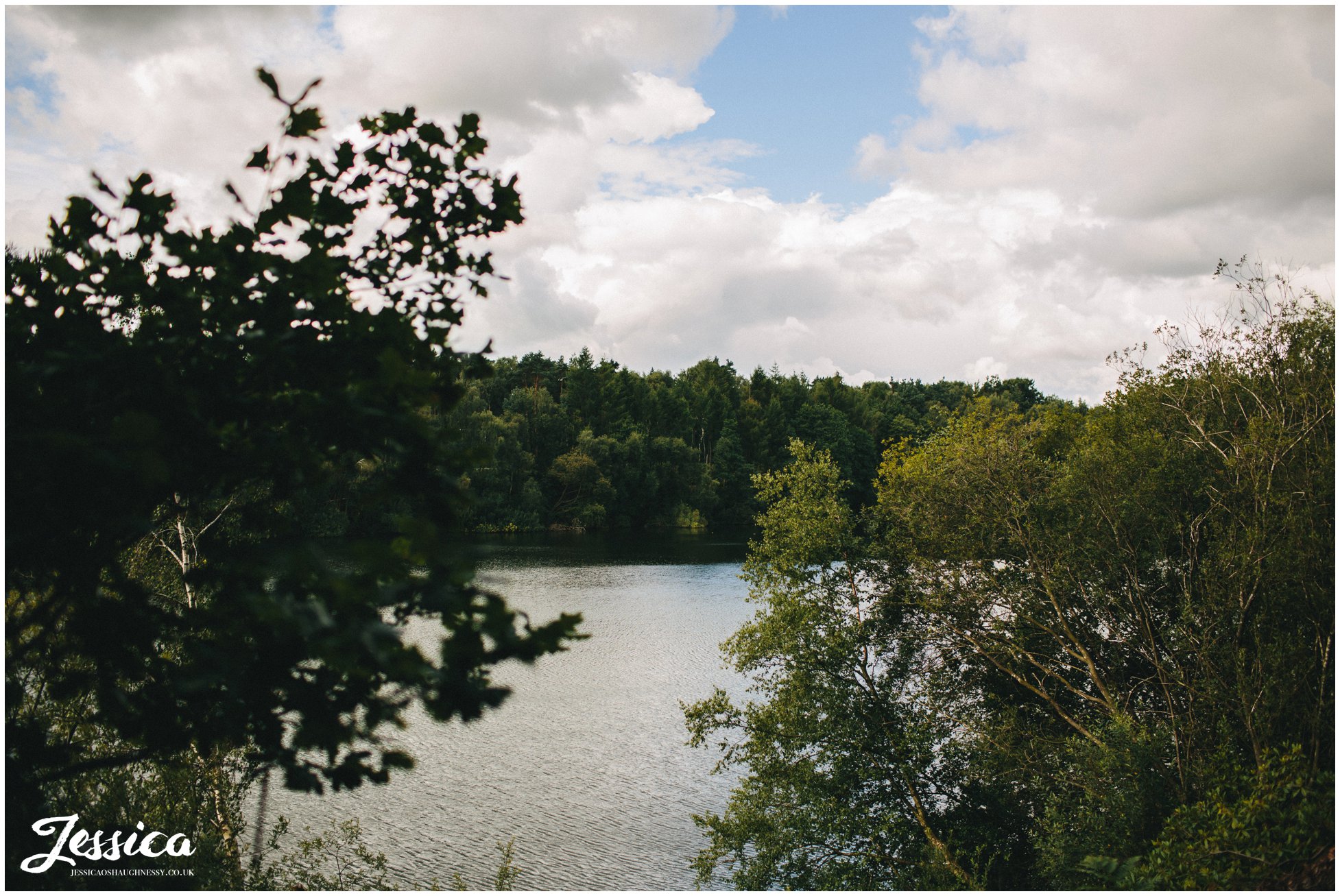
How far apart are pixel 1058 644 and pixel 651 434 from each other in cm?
6583

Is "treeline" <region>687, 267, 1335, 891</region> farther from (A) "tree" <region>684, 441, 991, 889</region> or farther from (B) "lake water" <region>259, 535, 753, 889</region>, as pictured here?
(B) "lake water" <region>259, 535, 753, 889</region>

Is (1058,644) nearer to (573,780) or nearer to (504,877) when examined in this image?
(573,780)

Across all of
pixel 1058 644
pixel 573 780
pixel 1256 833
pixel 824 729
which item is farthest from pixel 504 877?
pixel 1058 644

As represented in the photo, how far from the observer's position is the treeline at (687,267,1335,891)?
11961mm

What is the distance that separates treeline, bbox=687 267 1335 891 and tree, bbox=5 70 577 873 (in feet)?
33.9

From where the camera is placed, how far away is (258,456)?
291 cm

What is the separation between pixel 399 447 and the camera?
2832 mm

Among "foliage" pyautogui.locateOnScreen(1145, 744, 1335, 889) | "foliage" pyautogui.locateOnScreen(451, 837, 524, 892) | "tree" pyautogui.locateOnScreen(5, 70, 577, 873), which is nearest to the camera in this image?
"tree" pyautogui.locateOnScreen(5, 70, 577, 873)

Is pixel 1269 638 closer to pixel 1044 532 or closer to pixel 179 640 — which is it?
pixel 1044 532

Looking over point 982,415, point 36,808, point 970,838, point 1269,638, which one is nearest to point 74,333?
point 36,808

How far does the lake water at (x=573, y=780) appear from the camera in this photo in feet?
51.7

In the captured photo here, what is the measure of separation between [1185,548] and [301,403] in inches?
585

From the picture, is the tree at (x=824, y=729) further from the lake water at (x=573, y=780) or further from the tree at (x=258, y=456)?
the tree at (x=258, y=456)

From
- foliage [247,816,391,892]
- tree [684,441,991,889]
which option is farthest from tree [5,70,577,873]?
tree [684,441,991,889]
